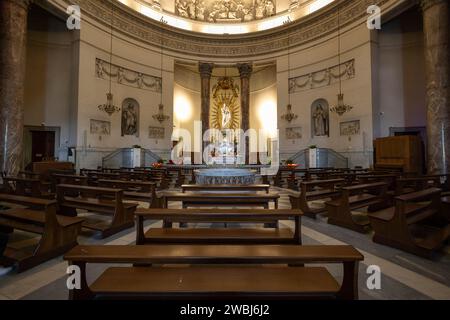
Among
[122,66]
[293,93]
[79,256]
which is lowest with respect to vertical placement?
[79,256]

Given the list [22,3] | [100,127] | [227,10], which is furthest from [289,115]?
[22,3]

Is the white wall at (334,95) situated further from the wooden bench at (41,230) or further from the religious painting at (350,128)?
the wooden bench at (41,230)

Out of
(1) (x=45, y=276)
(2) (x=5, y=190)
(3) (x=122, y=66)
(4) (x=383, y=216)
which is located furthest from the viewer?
(3) (x=122, y=66)

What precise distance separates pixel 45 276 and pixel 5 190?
Result: 387cm

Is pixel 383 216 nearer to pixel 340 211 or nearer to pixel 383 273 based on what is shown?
pixel 340 211

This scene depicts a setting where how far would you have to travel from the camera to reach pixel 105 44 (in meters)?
11.7

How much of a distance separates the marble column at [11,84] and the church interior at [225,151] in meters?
0.04

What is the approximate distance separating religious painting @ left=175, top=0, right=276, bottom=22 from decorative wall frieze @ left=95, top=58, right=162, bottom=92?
5.31m

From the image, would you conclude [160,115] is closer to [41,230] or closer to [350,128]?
[350,128]

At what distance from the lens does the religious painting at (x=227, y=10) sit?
50.8ft

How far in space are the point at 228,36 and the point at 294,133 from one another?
762cm

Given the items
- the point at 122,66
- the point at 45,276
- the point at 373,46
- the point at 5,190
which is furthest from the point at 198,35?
the point at 45,276

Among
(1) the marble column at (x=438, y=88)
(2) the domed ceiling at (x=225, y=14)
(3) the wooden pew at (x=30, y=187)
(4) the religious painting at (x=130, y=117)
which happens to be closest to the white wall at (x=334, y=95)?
(2) the domed ceiling at (x=225, y=14)

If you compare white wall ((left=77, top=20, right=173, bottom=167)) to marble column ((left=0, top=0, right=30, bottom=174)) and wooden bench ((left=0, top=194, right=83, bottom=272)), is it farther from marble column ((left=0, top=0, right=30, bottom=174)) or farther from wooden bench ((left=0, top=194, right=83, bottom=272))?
wooden bench ((left=0, top=194, right=83, bottom=272))
